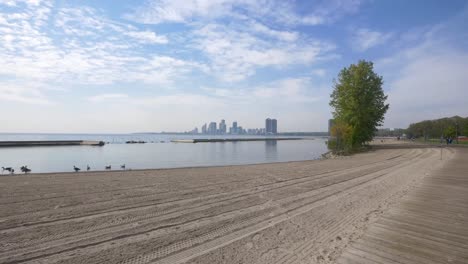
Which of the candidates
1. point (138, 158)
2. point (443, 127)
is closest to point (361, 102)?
point (138, 158)

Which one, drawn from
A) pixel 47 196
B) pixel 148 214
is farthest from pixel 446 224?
pixel 47 196

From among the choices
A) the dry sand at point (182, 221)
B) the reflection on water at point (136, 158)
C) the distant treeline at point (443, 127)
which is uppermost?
the distant treeline at point (443, 127)

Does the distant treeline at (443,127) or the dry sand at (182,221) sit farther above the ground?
the distant treeline at (443,127)

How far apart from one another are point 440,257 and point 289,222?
3191mm

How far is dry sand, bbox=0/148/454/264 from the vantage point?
5176mm

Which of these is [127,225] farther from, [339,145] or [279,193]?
[339,145]

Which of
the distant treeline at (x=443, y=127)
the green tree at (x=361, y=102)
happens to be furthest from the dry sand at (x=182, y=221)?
the distant treeline at (x=443, y=127)

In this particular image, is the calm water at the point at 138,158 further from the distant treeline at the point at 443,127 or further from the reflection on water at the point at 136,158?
the distant treeline at the point at 443,127

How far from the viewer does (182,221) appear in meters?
7.07

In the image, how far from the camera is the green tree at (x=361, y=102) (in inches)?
1663

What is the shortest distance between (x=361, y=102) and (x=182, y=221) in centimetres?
4204

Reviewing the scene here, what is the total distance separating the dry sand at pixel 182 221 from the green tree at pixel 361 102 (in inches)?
1287

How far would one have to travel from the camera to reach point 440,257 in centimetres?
512

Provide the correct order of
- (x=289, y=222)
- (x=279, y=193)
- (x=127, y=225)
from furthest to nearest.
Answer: (x=279, y=193) → (x=289, y=222) → (x=127, y=225)
